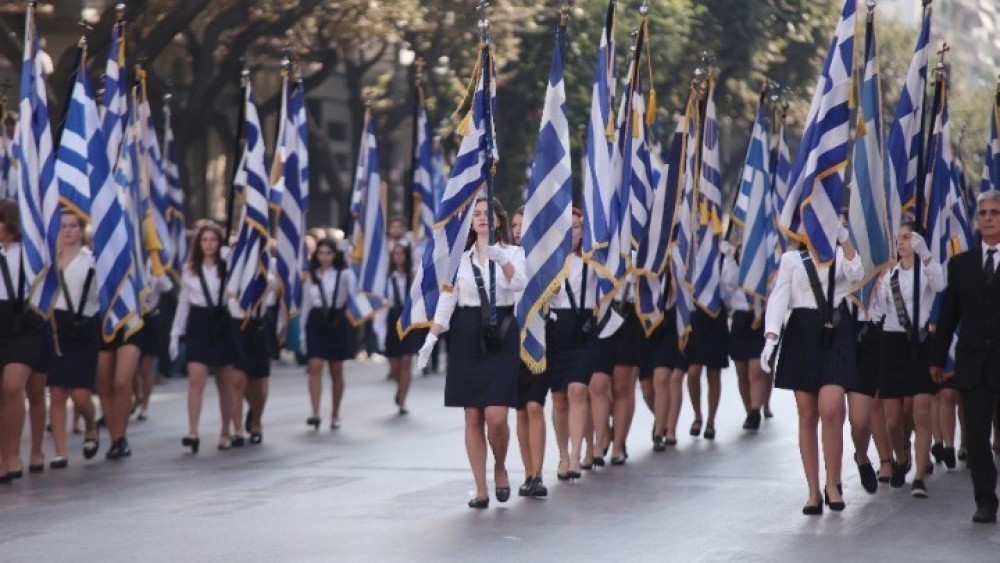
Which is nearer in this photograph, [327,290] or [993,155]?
[993,155]

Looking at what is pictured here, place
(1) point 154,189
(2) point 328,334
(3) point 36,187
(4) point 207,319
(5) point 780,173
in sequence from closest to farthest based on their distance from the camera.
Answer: (3) point 36,187, (4) point 207,319, (2) point 328,334, (5) point 780,173, (1) point 154,189

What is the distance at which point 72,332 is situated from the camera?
1658cm

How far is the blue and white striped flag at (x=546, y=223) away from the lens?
1417cm

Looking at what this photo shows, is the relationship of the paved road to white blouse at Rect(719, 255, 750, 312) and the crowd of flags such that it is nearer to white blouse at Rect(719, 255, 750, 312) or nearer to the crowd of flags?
the crowd of flags

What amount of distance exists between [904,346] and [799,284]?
6.43 ft

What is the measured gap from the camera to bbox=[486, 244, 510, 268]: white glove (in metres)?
13.3

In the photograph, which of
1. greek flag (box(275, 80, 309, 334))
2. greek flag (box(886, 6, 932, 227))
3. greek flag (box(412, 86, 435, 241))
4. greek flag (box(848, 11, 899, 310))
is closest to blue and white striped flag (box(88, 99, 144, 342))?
greek flag (box(275, 80, 309, 334))

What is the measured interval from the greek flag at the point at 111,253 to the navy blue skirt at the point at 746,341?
5655 mm

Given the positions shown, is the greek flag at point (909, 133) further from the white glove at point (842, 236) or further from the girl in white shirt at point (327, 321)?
the girl in white shirt at point (327, 321)

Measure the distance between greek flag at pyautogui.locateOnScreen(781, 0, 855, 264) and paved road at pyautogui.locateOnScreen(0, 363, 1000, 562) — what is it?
1.87 meters

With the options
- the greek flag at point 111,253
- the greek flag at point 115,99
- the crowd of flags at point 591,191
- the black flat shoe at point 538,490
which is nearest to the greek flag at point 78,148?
the crowd of flags at point 591,191

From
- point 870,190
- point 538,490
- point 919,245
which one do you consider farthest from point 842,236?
point 538,490

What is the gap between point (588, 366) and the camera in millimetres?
14977

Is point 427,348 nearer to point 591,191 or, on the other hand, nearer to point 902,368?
point 591,191
